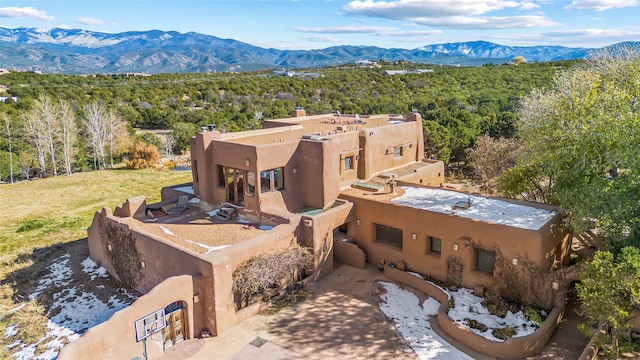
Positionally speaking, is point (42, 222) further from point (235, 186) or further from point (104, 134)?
point (104, 134)

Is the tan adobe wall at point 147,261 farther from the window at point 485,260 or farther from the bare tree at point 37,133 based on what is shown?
the bare tree at point 37,133

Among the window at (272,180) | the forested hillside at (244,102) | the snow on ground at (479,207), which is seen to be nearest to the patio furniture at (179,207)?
the window at (272,180)

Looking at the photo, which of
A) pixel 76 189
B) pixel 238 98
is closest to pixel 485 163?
pixel 76 189

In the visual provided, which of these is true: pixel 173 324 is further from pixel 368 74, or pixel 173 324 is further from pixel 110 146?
pixel 368 74

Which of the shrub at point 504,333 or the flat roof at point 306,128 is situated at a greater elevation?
the flat roof at point 306,128

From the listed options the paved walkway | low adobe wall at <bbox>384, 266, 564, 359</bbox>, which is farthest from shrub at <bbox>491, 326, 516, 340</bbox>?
the paved walkway

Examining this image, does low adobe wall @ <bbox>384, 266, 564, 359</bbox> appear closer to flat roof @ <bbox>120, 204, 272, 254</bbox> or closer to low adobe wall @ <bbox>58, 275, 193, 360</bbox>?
flat roof @ <bbox>120, 204, 272, 254</bbox>

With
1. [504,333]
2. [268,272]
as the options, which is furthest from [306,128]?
Result: [504,333]
